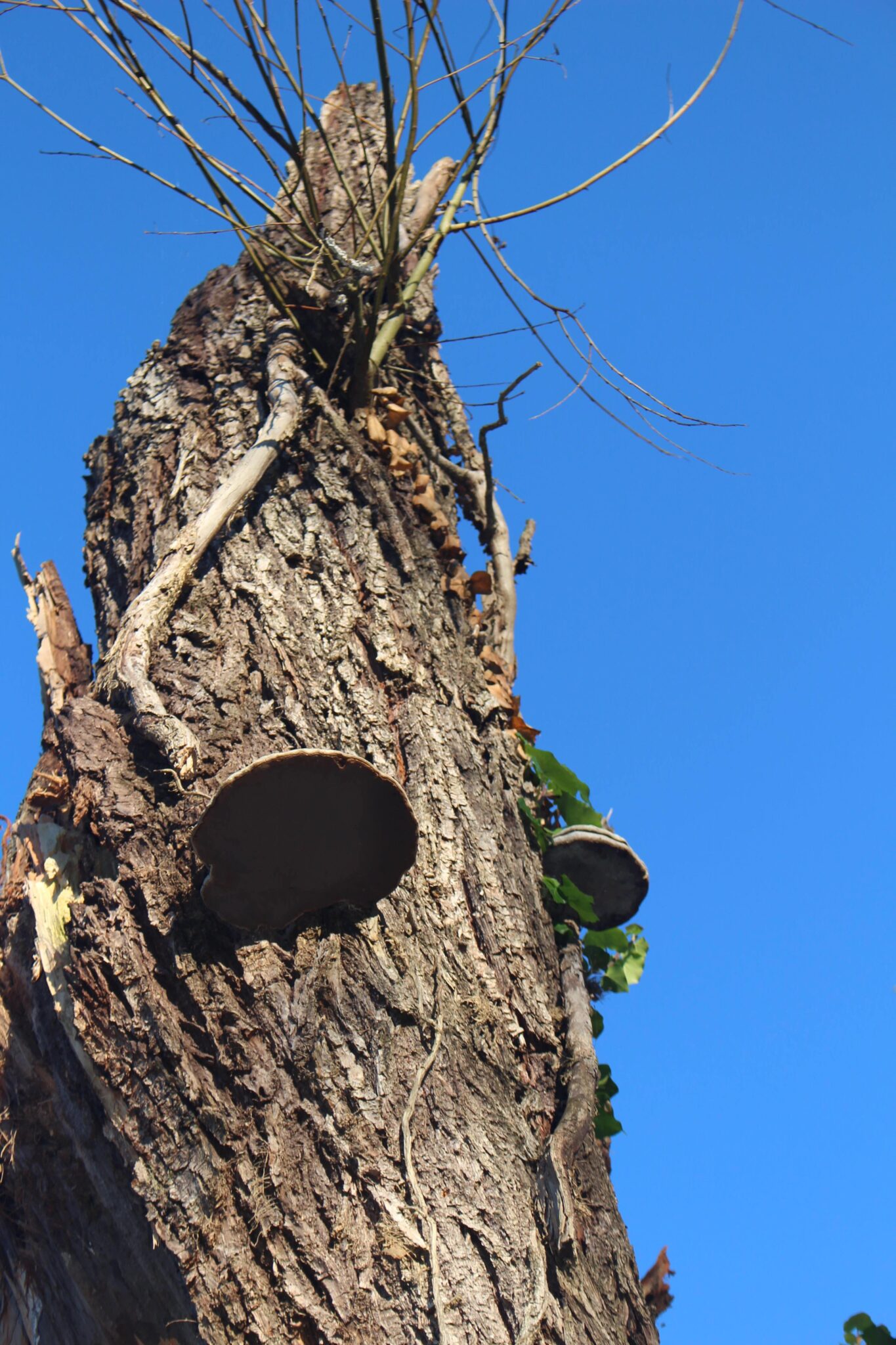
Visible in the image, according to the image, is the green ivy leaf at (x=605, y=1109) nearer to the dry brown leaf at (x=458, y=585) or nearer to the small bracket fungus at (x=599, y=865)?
the small bracket fungus at (x=599, y=865)

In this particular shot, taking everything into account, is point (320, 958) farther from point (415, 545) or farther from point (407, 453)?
point (407, 453)

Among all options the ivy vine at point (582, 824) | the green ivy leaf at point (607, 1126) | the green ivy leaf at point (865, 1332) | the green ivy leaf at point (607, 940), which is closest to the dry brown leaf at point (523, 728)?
the ivy vine at point (582, 824)

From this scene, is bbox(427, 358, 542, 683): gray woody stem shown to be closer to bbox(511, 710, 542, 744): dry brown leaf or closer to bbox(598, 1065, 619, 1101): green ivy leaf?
bbox(511, 710, 542, 744): dry brown leaf

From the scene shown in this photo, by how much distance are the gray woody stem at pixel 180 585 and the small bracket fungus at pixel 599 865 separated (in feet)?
3.83

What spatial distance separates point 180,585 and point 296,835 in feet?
3.26

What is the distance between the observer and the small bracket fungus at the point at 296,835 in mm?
2039

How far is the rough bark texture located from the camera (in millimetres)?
1975

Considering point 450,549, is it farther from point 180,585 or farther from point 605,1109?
point 605,1109

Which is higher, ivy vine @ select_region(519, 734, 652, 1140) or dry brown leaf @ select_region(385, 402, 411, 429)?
dry brown leaf @ select_region(385, 402, 411, 429)

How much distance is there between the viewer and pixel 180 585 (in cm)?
283

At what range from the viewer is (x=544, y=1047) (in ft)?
8.30

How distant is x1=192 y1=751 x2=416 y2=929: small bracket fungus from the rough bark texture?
0.21 feet

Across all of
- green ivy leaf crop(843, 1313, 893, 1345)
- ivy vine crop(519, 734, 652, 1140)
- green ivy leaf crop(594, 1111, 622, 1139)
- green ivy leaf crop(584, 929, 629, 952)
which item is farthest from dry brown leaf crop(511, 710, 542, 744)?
green ivy leaf crop(843, 1313, 893, 1345)

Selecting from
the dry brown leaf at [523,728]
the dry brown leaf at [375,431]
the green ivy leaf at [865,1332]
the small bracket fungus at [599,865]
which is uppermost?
the dry brown leaf at [375,431]
